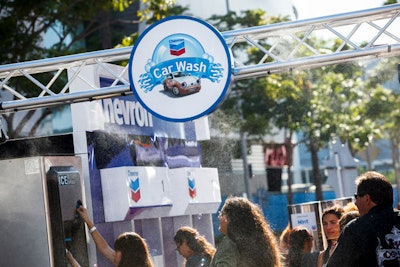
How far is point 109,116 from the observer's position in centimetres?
879

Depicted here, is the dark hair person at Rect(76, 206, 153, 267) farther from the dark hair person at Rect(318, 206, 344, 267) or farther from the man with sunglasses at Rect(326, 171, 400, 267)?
the man with sunglasses at Rect(326, 171, 400, 267)

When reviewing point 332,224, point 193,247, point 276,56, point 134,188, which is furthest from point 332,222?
point 134,188

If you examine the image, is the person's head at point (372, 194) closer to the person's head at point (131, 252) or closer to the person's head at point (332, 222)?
the person's head at point (332, 222)

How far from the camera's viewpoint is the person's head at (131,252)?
6.78m

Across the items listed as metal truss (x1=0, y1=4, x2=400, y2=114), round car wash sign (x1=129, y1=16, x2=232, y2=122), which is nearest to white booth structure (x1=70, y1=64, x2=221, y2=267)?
metal truss (x1=0, y1=4, x2=400, y2=114)

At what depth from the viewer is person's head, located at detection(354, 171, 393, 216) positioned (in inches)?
198

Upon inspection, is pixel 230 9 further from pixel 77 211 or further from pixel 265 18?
pixel 77 211

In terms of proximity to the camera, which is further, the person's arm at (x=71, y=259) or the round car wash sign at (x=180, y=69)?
the person's arm at (x=71, y=259)

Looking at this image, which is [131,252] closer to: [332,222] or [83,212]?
[83,212]

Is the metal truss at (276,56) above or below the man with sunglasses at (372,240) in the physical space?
above

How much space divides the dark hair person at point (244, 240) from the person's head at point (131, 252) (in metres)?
0.99

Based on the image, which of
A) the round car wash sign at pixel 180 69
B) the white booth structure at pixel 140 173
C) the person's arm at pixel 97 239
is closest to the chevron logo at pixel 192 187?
the white booth structure at pixel 140 173

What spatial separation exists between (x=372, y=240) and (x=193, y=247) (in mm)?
1994

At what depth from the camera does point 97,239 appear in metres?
7.67
